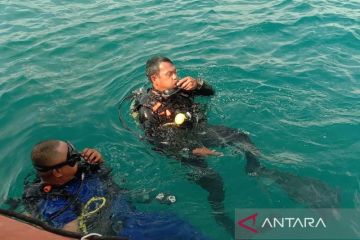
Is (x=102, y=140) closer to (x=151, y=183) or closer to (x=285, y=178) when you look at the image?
(x=151, y=183)

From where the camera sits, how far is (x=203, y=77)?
8.07 metres

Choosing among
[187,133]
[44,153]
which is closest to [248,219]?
[187,133]

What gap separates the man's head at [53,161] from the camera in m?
4.03

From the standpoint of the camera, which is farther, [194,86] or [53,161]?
[194,86]

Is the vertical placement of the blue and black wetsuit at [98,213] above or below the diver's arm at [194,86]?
below

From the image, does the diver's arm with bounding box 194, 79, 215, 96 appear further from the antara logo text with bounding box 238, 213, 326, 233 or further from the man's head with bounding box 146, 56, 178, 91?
the antara logo text with bounding box 238, 213, 326, 233

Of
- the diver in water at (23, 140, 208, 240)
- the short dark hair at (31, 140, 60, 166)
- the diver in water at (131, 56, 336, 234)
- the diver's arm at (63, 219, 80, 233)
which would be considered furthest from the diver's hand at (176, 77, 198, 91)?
the diver's arm at (63, 219, 80, 233)

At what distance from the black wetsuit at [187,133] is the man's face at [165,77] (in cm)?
13

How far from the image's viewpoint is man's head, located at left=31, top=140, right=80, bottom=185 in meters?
4.03

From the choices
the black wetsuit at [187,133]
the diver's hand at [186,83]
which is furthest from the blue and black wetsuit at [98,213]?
the diver's hand at [186,83]

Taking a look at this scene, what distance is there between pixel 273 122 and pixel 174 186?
214 cm

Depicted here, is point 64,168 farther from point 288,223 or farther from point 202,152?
point 288,223

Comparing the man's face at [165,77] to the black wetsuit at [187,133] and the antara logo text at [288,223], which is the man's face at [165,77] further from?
the antara logo text at [288,223]

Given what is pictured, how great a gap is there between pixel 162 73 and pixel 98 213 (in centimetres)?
236
